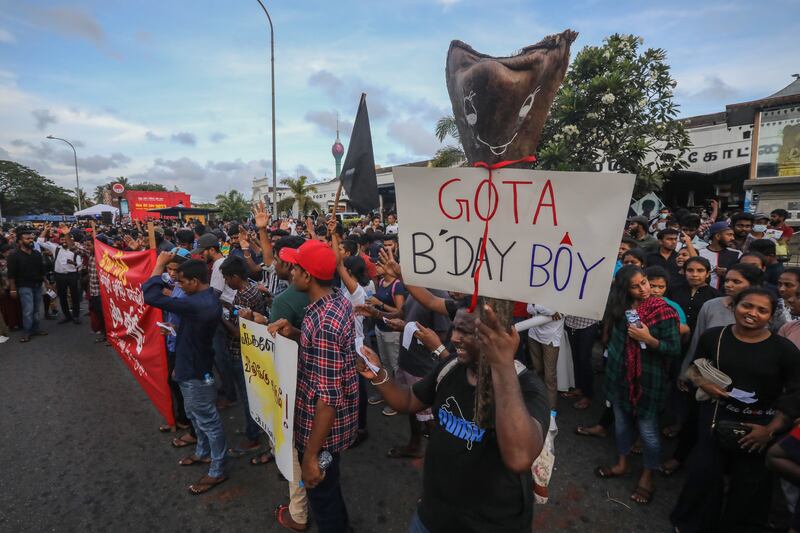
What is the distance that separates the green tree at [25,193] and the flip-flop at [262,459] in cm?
7554

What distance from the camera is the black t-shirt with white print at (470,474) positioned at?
5.27 ft

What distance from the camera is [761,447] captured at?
94.0 inches

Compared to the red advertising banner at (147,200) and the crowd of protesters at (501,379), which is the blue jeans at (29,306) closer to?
the crowd of protesters at (501,379)

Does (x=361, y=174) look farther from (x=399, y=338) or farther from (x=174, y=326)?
(x=174, y=326)

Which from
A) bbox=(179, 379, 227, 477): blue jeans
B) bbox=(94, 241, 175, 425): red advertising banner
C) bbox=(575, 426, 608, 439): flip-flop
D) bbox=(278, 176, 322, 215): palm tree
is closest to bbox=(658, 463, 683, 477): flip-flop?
bbox=(575, 426, 608, 439): flip-flop

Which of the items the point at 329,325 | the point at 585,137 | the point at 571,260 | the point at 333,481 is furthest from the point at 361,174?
the point at 585,137

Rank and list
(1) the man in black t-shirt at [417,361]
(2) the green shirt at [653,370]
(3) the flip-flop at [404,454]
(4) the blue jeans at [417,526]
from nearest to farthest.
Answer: (4) the blue jeans at [417,526] < (2) the green shirt at [653,370] < (1) the man in black t-shirt at [417,361] < (3) the flip-flop at [404,454]

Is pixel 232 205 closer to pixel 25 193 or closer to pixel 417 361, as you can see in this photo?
pixel 25 193

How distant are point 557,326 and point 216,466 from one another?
11.2ft

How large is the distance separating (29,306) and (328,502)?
8405 millimetres

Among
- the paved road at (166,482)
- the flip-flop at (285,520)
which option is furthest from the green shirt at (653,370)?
the flip-flop at (285,520)

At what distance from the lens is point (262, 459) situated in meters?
3.68

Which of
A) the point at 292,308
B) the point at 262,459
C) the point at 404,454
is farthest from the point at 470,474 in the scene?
the point at 262,459

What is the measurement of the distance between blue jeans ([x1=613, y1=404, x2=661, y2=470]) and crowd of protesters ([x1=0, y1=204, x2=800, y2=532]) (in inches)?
0.5
